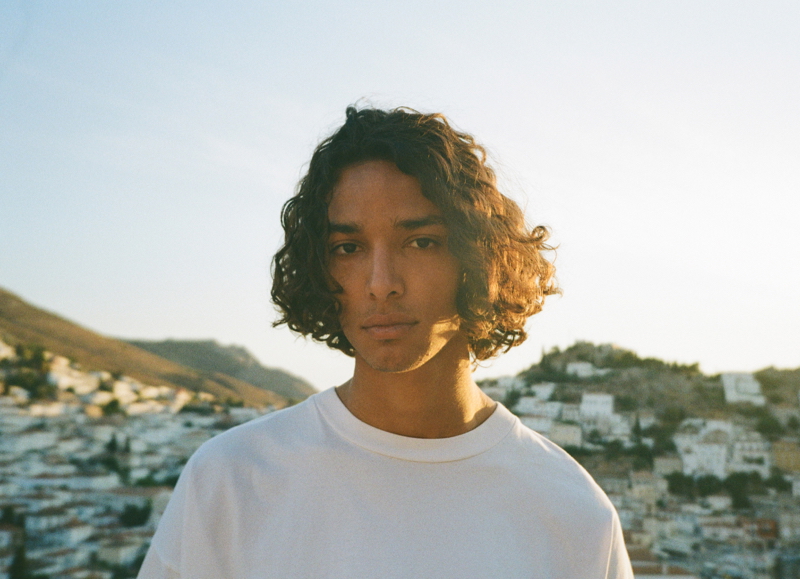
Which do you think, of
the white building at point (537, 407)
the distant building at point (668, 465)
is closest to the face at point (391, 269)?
the white building at point (537, 407)

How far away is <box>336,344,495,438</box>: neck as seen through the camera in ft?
7.06

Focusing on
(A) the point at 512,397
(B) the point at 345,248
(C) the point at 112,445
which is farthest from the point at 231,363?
(B) the point at 345,248

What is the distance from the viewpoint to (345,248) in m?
2.28

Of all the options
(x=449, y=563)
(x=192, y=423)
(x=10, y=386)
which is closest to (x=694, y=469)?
(x=192, y=423)

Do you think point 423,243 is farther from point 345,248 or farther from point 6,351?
point 6,351

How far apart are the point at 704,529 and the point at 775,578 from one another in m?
1.14

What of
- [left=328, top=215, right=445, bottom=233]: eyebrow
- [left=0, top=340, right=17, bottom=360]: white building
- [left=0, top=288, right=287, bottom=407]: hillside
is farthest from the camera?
[left=0, top=340, right=17, bottom=360]: white building

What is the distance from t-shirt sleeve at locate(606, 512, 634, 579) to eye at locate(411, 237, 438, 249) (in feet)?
3.61

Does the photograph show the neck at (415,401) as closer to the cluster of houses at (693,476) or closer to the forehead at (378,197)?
the forehead at (378,197)

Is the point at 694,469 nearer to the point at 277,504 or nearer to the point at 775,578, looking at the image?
the point at 775,578

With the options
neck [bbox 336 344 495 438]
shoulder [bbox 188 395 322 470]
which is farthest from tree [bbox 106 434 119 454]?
neck [bbox 336 344 495 438]

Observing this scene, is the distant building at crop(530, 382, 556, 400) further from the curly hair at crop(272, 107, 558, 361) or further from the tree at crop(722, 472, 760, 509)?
the curly hair at crop(272, 107, 558, 361)

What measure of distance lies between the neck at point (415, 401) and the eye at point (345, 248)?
364 mm

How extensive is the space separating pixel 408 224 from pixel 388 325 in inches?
13.5
